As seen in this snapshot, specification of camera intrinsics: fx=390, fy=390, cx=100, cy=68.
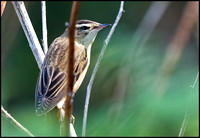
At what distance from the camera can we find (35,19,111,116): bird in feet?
13.0

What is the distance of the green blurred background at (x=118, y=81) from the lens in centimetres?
280

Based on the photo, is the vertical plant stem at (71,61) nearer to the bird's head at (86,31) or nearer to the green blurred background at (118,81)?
the green blurred background at (118,81)

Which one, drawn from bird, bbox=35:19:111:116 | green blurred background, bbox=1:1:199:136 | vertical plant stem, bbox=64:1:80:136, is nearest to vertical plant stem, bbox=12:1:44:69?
bird, bbox=35:19:111:116

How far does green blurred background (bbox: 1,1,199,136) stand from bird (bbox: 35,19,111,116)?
143mm

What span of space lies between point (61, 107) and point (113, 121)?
1158 millimetres

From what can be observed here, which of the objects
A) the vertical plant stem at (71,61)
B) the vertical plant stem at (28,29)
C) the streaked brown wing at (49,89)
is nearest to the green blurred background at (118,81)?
the streaked brown wing at (49,89)

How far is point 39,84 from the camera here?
165 inches

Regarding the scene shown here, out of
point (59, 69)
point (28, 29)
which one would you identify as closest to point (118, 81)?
point (59, 69)

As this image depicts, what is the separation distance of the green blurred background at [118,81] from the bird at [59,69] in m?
0.14

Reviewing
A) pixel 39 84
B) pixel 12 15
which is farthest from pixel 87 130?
pixel 12 15

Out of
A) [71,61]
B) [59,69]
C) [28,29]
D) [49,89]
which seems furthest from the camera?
[59,69]

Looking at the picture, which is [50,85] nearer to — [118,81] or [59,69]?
[59,69]

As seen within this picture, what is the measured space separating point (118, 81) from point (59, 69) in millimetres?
944

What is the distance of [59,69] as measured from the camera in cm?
444
